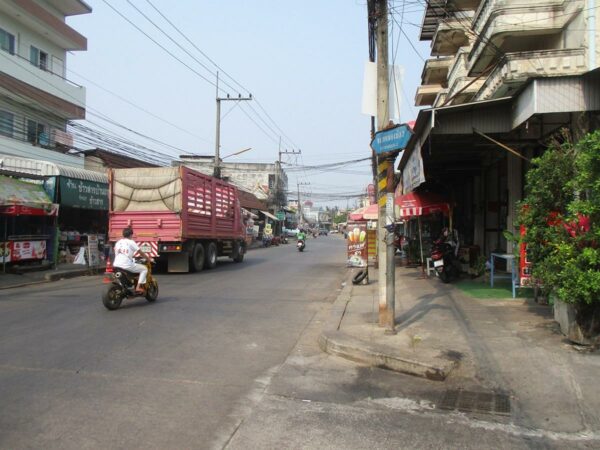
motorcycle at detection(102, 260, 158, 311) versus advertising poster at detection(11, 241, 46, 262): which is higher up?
advertising poster at detection(11, 241, 46, 262)

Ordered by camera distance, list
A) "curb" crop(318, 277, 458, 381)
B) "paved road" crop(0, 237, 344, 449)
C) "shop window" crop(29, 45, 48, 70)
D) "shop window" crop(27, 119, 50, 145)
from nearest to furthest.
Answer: "paved road" crop(0, 237, 344, 449) < "curb" crop(318, 277, 458, 381) < "shop window" crop(27, 119, 50, 145) < "shop window" crop(29, 45, 48, 70)

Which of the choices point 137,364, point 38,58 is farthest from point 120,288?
point 38,58

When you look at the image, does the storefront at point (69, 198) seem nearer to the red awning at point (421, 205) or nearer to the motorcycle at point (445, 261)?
the red awning at point (421, 205)

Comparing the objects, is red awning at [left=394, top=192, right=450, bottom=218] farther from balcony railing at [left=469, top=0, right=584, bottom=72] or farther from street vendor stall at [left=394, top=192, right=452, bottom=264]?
balcony railing at [left=469, top=0, right=584, bottom=72]

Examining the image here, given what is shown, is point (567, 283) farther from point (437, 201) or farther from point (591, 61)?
point (437, 201)

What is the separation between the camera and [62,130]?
2761 centimetres

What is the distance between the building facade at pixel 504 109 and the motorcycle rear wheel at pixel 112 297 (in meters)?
6.24

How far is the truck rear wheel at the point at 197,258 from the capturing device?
17.2 metres

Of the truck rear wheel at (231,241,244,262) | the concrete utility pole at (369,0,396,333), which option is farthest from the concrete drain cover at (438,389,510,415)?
the truck rear wheel at (231,241,244,262)

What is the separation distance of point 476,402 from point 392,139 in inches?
149

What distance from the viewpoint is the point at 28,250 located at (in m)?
15.8

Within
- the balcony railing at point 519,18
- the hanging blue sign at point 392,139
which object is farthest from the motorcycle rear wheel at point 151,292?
the balcony railing at point 519,18

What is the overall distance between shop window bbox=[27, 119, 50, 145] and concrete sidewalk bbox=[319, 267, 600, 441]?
2141 centimetres

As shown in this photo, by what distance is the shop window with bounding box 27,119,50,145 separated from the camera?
2498cm
